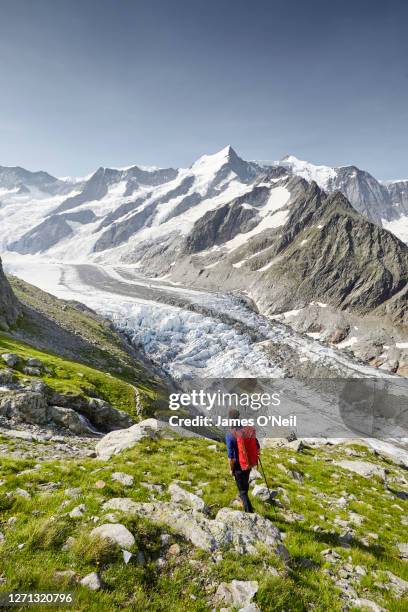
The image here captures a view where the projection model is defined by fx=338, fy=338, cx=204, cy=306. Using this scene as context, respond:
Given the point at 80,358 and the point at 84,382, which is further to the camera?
the point at 80,358

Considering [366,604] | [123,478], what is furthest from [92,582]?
[366,604]

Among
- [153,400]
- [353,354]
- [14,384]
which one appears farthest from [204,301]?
[14,384]

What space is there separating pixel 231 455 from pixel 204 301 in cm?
13307

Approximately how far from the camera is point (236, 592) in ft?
22.7

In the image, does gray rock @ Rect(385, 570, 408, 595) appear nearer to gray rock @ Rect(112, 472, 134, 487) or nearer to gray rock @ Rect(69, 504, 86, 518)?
gray rock @ Rect(112, 472, 134, 487)

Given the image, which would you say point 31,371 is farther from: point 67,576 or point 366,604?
point 366,604

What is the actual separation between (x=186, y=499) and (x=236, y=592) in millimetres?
4147

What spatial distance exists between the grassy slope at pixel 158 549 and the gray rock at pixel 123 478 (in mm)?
220

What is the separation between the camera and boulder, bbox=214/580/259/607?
265 inches

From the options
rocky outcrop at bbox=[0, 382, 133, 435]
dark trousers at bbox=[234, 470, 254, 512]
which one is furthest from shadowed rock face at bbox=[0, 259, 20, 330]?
dark trousers at bbox=[234, 470, 254, 512]

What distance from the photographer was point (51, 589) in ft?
20.2

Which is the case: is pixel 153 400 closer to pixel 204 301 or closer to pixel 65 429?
pixel 65 429

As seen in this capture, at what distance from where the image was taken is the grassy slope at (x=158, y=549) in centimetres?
657

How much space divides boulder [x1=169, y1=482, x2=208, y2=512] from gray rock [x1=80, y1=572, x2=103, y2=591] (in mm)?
4173
